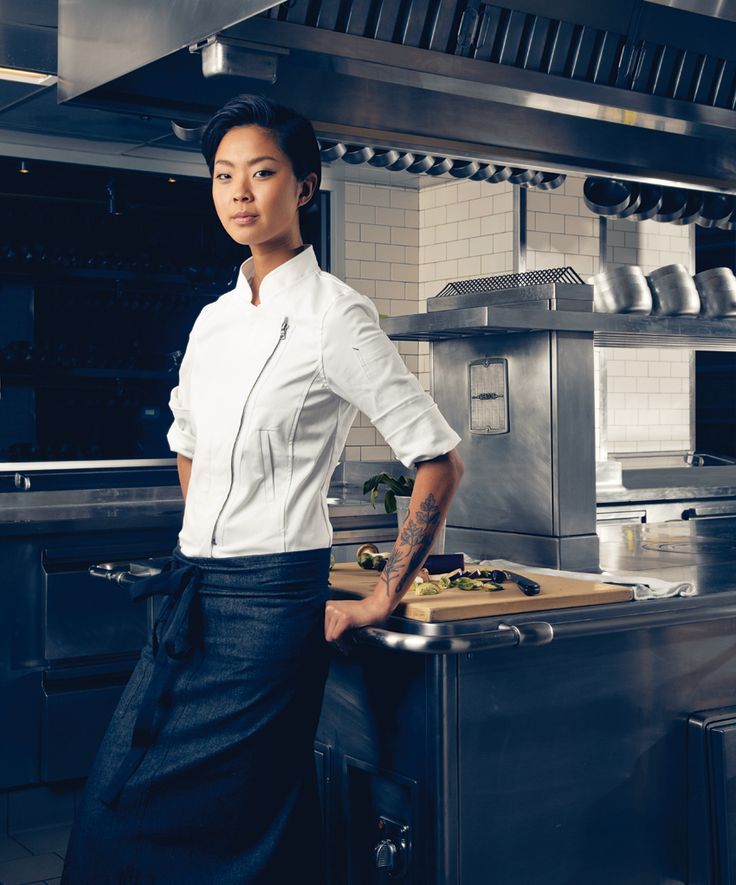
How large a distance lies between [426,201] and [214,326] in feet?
16.8

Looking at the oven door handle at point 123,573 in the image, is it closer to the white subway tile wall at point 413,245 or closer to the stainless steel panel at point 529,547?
the stainless steel panel at point 529,547

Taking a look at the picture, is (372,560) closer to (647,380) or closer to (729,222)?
(729,222)

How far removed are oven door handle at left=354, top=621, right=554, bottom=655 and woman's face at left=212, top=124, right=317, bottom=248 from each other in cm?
71

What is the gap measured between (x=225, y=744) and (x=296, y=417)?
56 centimetres

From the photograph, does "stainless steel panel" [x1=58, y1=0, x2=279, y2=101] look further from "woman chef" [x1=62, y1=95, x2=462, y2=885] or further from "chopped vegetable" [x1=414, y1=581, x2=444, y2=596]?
"chopped vegetable" [x1=414, y1=581, x2=444, y2=596]

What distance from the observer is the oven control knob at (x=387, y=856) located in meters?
2.14

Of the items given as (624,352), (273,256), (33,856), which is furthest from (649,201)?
(33,856)

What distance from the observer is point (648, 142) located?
10.3 feet

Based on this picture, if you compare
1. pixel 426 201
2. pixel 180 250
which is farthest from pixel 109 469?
pixel 426 201

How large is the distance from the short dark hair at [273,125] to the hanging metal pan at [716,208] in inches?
104

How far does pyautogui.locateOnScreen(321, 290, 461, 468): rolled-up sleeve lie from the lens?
1.90m

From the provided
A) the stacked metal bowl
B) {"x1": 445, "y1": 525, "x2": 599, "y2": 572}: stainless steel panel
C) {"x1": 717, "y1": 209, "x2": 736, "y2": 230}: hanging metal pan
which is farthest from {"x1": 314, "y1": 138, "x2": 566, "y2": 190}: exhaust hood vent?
{"x1": 445, "y1": 525, "x2": 599, "y2": 572}: stainless steel panel

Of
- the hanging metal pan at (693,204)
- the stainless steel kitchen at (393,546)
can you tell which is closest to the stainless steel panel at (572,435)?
the stainless steel kitchen at (393,546)

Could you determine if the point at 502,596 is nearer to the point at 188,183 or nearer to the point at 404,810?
the point at 404,810
